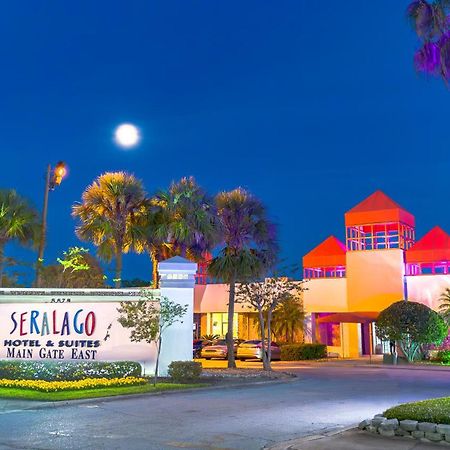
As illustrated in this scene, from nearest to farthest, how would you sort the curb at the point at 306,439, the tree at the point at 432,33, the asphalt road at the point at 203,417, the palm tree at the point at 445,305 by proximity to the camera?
the curb at the point at 306,439 → the asphalt road at the point at 203,417 → the tree at the point at 432,33 → the palm tree at the point at 445,305

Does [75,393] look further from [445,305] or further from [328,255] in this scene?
[328,255]

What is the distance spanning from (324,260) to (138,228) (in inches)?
785

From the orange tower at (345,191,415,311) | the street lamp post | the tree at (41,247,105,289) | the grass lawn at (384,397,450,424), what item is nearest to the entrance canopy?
the orange tower at (345,191,415,311)

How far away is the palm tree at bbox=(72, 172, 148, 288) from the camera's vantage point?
2497cm

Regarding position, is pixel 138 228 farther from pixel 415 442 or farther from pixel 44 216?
pixel 415 442

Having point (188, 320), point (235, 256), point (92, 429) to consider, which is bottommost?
point (92, 429)

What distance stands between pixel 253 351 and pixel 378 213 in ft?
39.1

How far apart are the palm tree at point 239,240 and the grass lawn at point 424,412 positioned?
16.1 meters

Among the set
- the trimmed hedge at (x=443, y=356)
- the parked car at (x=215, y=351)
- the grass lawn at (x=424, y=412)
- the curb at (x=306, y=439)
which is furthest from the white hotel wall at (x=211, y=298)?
the grass lawn at (x=424, y=412)

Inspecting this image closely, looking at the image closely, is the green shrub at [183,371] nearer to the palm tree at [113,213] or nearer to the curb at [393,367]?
the palm tree at [113,213]

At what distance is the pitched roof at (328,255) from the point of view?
41219 mm

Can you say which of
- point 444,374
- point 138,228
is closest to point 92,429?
point 138,228

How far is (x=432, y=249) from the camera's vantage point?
1443 inches

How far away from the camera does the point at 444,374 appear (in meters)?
25.6
